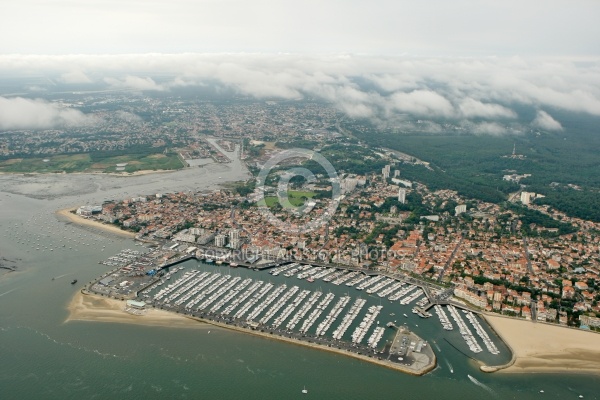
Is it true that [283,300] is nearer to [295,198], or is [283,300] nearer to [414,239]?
[414,239]

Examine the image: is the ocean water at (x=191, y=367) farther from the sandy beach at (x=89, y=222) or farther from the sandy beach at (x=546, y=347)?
the sandy beach at (x=89, y=222)

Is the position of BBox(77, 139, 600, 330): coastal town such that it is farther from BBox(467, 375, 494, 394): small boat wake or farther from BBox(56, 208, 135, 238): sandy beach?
BBox(467, 375, 494, 394): small boat wake

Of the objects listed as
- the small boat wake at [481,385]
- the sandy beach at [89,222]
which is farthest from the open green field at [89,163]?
the small boat wake at [481,385]

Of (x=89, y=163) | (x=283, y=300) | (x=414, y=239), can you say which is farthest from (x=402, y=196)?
(x=89, y=163)

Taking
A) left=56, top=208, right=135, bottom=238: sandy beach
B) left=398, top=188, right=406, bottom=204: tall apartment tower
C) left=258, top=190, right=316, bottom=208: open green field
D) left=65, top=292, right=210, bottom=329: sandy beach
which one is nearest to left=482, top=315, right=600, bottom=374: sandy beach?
left=65, top=292, right=210, bottom=329: sandy beach

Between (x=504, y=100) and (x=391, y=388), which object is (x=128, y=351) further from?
(x=504, y=100)
